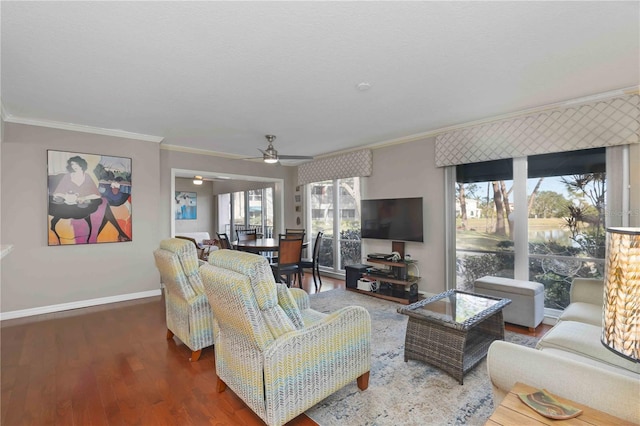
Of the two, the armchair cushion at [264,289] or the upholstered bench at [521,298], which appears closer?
the armchair cushion at [264,289]

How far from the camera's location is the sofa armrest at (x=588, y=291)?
8.65 ft

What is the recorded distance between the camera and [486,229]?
13.6 feet

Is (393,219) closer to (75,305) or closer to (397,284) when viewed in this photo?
(397,284)

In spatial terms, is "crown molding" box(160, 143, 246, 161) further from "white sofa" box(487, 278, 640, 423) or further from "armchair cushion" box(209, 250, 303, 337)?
"white sofa" box(487, 278, 640, 423)

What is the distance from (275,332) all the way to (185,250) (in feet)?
4.47

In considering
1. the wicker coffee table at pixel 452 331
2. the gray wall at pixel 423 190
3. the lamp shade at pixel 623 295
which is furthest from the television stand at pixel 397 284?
the lamp shade at pixel 623 295

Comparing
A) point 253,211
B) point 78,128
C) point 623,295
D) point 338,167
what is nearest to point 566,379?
point 623,295

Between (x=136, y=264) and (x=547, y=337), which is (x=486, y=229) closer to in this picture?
(x=547, y=337)

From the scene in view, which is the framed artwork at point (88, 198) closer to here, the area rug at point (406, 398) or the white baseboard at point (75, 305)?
the white baseboard at point (75, 305)

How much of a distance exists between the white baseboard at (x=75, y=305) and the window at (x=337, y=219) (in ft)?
10.7

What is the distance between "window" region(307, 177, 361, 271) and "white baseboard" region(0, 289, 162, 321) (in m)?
3.27

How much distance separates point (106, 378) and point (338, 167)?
464 cm

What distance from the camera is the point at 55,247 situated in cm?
411

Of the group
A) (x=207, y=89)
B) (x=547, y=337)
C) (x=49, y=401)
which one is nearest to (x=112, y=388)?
(x=49, y=401)
